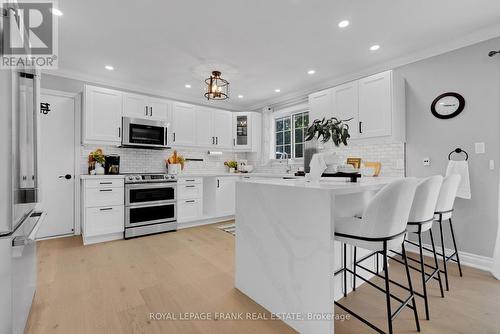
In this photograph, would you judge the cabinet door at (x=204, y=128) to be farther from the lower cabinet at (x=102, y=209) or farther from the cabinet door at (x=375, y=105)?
the cabinet door at (x=375, y=105)

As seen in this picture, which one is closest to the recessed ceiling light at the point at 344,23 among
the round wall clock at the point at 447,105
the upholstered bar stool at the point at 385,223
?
the round wall clock at the point at 447,105

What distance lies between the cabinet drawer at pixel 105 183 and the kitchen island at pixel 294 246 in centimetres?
241

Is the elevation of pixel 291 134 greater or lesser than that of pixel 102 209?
greater

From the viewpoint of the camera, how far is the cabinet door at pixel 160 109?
4.25 metres

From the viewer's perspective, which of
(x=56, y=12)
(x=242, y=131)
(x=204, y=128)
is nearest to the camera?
(x=56, y=12)

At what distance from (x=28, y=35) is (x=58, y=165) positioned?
1970 millimetres

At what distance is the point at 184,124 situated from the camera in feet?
15.3

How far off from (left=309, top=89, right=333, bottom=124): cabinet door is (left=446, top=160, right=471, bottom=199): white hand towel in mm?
1697

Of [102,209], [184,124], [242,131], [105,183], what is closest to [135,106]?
[184,124]

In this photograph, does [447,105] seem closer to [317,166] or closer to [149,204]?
[317,166]

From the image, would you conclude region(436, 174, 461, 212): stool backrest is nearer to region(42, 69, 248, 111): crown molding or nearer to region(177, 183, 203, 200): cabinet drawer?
region(177, 183, 203, 200): cabinet drawer

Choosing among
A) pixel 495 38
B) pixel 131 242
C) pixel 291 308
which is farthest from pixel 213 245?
pixel 495 38

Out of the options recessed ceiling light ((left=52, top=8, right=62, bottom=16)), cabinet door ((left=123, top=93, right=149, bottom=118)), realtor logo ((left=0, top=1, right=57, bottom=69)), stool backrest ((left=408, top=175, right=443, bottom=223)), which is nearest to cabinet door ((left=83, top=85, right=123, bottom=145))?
cabinet door ((left=123, top=93, right=149, bottom=118))

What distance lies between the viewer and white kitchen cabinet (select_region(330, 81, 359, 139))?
3.44 m
